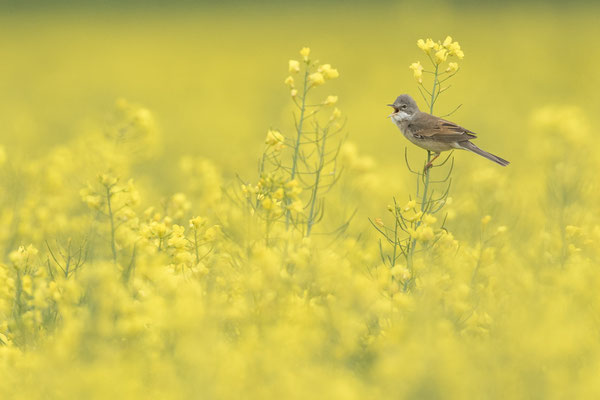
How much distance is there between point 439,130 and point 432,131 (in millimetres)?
37

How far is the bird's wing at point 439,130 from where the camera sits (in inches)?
180

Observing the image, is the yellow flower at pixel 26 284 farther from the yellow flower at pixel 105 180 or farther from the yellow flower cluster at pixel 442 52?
the yellow flower cluster at pixel 442 52

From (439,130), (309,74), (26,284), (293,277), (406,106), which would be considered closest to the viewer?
(293,277)

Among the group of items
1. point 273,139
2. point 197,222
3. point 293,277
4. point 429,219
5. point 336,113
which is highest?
point 336,113

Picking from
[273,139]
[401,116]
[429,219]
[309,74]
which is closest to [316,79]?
[309,74]

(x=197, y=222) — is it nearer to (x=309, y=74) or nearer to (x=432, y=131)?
(x=309, y=74)

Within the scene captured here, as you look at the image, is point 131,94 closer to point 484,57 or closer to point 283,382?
point 484,57

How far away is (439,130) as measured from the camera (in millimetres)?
4590

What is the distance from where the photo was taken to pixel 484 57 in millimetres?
19766

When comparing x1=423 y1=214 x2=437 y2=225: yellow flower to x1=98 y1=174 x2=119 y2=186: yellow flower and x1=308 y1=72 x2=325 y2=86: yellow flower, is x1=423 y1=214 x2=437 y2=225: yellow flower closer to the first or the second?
x1=308 y1=72 x2=325 y2=86: yellow flower

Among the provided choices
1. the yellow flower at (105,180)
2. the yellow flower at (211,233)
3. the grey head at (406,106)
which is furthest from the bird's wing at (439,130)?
the yellow flower at (105,180)

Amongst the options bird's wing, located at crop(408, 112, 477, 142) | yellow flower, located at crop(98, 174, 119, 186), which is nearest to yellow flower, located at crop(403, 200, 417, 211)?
bird's wing, located at crop(408, 112, 477, 142)

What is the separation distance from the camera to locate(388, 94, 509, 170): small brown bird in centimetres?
459

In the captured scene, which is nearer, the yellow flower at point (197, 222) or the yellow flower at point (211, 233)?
the yellow flower at point (197, 222)
